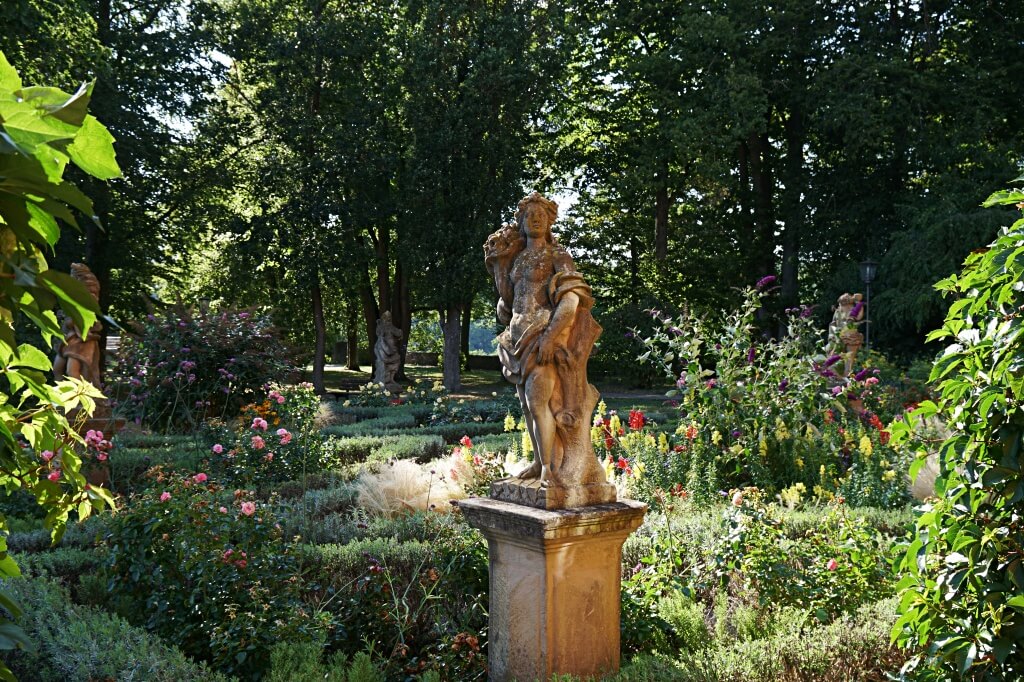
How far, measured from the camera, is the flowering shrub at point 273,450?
8.34m

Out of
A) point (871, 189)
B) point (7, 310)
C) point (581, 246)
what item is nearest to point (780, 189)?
point (871, 189)

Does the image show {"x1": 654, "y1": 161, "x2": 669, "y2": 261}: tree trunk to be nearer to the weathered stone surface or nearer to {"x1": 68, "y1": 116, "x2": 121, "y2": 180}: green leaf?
the weathered stone surface

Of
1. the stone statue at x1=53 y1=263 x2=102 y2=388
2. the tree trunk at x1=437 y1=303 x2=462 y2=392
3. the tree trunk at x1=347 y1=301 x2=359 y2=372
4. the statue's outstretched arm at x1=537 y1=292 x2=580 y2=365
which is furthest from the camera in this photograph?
the tree trunk at x1=347 y1=301 x2=359 y2=372

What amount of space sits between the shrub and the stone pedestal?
5.05 ft

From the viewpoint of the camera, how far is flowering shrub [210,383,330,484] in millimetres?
8344

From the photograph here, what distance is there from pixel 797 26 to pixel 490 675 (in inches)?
884

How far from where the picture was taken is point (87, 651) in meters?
3.72

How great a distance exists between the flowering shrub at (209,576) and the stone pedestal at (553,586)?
104 cm

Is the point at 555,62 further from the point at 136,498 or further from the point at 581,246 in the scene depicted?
the point at 136,498

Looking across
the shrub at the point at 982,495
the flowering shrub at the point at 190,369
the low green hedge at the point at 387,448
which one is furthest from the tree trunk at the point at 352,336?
the shrub at the point at 982,495

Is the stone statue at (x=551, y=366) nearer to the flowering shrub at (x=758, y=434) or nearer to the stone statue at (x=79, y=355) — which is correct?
the flowering shrub at (x=758, y=434)

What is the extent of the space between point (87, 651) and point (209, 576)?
827mm

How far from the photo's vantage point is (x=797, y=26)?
22.5 metres

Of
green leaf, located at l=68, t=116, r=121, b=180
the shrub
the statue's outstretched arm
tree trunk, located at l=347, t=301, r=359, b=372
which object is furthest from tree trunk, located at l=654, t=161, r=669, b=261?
green leaf, located at l=68, t=116, r=121, b=180
